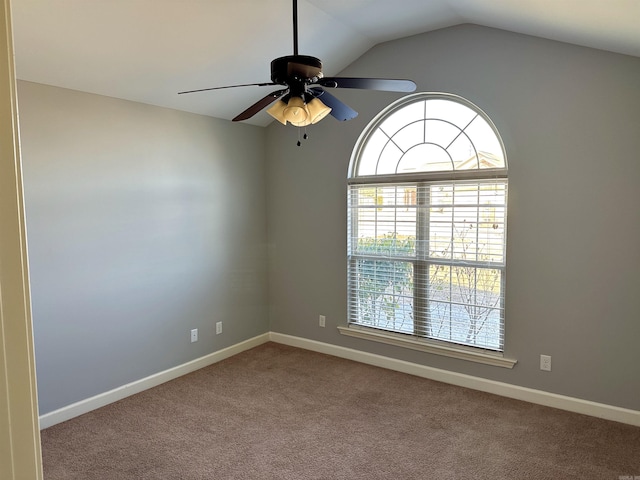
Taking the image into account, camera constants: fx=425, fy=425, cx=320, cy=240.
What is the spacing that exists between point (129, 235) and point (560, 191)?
10.7ft

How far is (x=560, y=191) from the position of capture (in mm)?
3047

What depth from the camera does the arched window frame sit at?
340 centimetres

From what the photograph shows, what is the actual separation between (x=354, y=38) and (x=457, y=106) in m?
1.03

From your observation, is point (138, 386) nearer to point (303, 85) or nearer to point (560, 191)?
point (303, 85)

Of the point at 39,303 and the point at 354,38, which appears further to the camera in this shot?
the point at 354,38

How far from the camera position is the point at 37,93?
111 inches

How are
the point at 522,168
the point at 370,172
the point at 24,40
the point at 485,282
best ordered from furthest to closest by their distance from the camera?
the point at 370,172 < the point at 485,282 < the point at 522,168 < the point at 24,40

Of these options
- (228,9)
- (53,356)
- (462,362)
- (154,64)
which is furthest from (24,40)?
(462,362)

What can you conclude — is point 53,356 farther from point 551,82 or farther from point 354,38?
point 551,82

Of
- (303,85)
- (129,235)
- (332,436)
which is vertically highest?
(303,85)

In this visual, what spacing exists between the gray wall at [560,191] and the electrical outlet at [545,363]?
39 mm

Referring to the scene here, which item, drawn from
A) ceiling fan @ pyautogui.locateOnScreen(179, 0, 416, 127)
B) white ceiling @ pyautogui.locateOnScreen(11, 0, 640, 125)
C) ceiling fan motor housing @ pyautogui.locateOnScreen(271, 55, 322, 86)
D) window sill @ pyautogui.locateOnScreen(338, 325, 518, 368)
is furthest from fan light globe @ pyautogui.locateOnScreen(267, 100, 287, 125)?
window sill @ pyautogui.locateOnScreen(338, 325, 518, 368)

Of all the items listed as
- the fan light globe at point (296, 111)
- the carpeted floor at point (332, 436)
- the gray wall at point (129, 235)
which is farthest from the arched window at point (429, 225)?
the fan light globe at point (296, 111)

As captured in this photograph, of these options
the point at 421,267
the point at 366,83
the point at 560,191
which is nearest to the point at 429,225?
the point at 421,267
